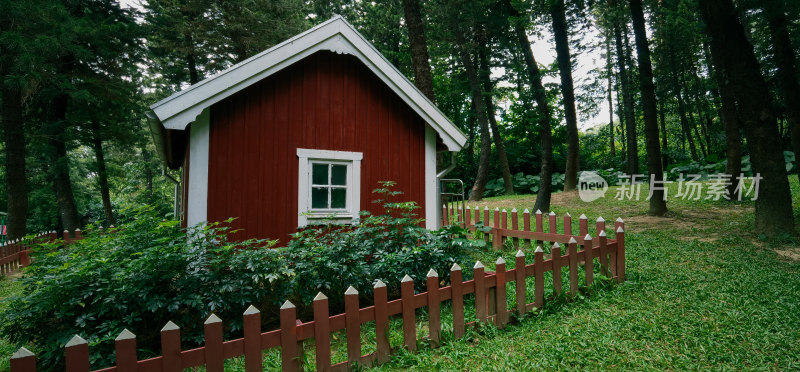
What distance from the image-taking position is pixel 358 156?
665 cm

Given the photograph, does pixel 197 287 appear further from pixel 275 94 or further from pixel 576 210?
pixel 576 210

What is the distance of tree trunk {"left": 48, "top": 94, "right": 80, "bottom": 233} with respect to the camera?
1259cm

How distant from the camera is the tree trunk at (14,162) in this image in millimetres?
10516

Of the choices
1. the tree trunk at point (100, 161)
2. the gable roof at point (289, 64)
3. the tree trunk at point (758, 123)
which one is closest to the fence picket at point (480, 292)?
the gable roof at point (289, 64)

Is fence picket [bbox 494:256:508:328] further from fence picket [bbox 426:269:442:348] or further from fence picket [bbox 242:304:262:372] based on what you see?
fence picket [bbox 242:304:262:372]

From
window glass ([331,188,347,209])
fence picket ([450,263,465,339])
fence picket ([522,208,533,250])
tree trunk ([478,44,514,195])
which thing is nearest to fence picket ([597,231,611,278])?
fence picket ([522,208,533,250])

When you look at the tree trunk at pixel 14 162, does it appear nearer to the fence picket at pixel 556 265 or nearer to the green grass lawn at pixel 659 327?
the green grass lawn at pixel 659 327

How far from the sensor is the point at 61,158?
1270 cm

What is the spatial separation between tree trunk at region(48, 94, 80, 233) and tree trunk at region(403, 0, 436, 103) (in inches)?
474

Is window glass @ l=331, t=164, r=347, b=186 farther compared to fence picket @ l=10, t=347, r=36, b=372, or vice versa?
window glass @ l=331, t=164, r=347, b=186

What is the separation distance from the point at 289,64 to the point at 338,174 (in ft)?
6.63

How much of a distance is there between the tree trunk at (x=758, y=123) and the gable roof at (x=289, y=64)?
578cm

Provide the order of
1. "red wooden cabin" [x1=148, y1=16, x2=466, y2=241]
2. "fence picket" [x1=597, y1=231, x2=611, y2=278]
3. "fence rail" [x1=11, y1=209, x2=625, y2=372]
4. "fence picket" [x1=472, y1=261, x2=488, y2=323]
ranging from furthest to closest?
"red wooden cabin" [x1=148, y1=16, x2=466, y2=241] < "fence picket" [x1=597, y1=231, x2=611, y2=278] < "fence picket" [x1=472, y1=261, x2=488, y2=323] < "fence rail" [x1=11, y1=209, x2=625, y2=372]

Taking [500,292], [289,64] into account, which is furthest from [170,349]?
[289,64]
